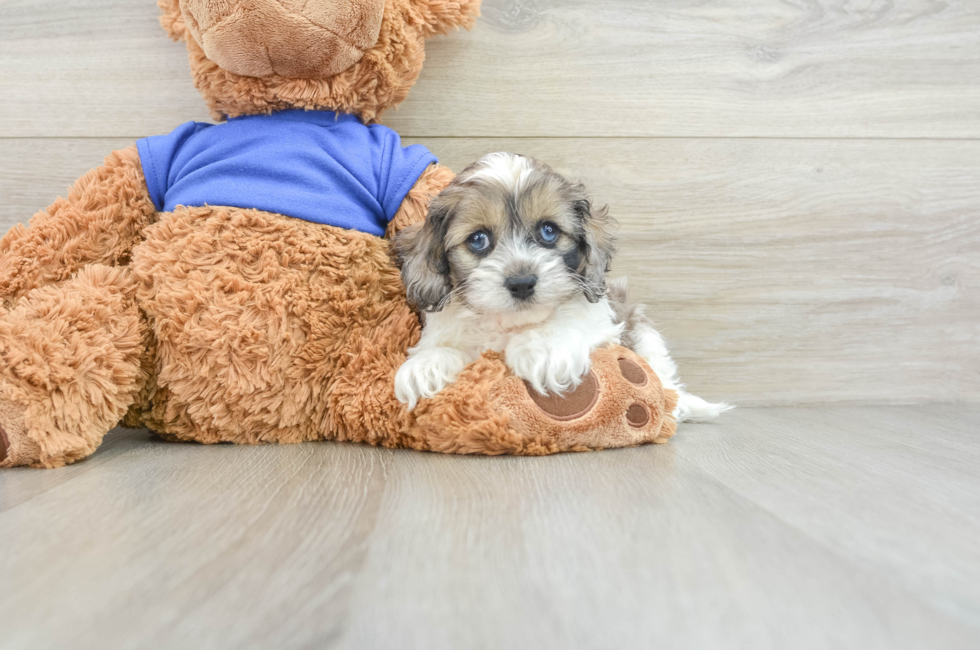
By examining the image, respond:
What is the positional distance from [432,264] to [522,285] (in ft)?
0.75

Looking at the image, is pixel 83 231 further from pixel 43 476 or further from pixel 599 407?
pixel 599 407

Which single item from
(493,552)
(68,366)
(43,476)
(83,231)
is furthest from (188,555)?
(83,231)

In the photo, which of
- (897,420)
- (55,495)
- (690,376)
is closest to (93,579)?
(55,495)

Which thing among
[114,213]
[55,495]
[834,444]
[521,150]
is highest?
[521,150]

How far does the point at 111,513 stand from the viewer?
1026 mm

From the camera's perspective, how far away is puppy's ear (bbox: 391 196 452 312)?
1.48m

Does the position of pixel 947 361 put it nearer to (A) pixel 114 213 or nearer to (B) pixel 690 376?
(B) pixel 690 376

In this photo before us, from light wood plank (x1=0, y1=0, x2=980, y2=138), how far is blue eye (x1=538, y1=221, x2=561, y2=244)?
66 centimetres

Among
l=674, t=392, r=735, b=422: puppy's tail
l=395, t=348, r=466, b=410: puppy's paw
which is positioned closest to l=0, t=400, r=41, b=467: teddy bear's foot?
l=395, t=348, r=466, b=410: puppy's paw

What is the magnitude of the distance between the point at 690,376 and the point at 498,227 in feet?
3.26

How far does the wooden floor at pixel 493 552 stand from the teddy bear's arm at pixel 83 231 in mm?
A: 511

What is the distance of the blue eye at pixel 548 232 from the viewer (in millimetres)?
1471

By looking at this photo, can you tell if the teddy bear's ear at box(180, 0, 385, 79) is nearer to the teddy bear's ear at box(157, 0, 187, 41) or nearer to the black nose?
the teddy bear's ear at box(157, 0, 187, 41)

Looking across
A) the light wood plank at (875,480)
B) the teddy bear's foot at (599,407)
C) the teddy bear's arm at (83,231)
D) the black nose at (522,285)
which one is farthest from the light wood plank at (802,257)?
the teddy bear's arm at (83,231)
